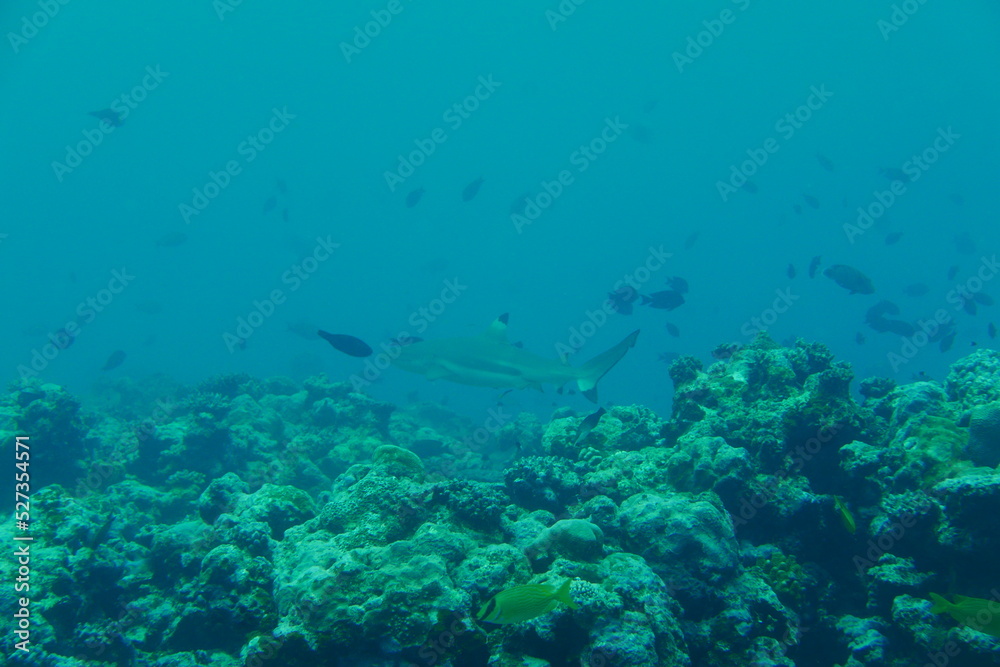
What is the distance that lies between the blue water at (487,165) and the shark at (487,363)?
6236 cm

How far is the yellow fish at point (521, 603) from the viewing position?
117 inches

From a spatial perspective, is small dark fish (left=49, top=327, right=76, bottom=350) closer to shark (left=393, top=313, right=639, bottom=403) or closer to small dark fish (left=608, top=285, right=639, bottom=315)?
shark (left=393, top=313, right=639, bottom=403)

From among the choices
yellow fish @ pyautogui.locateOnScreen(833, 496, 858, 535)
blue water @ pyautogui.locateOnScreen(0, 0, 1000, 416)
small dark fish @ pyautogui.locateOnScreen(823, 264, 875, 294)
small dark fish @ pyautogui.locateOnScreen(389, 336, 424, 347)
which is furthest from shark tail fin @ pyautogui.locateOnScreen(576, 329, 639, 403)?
blue water @ pyautogui.locateOnScreen(0, 0, 1000, 416)

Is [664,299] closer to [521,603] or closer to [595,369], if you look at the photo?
[595,369]

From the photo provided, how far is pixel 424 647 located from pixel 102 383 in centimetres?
3048

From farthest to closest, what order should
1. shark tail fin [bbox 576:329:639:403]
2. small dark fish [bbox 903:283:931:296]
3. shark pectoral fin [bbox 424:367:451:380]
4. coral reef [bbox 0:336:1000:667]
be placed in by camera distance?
small dark fish [bbox 903:283:931:296] → shark pectoral fin [bbox 424:367:451:380] → shark tail fin [bbox 576:329:639:403] → coral reef [bbox 0:336:1000:667]

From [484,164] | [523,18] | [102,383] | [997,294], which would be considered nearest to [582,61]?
[523,18]

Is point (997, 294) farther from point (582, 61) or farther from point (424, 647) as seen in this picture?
point (424, 647)

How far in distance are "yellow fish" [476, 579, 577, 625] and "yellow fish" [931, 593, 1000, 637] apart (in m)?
2.76

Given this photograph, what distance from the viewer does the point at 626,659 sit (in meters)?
3.23

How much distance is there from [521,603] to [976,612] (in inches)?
130

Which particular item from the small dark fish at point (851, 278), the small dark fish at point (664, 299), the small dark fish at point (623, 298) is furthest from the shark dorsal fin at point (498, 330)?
the small dark fish at point (851, 278)

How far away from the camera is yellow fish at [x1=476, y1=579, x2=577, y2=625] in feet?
9.73

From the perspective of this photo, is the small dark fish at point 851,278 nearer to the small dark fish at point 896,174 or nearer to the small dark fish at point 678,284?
the small dark fish at point 678,284
